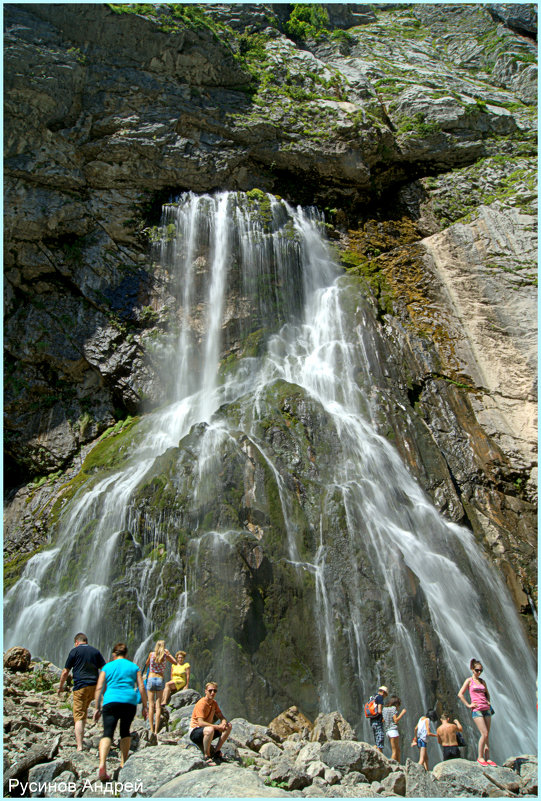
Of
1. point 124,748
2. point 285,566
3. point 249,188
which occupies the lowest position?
point 124,748

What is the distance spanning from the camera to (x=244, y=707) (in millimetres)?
8219

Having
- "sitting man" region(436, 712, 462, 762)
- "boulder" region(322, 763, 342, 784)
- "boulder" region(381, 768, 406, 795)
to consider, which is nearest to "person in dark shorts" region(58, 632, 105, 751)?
"boulder" region(322, 763, 342, 784)

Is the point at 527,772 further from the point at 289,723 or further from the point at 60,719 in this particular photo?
the point at 60,719

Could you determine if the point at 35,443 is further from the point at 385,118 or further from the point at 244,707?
the point at 385,118

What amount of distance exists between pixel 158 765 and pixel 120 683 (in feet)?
2.58

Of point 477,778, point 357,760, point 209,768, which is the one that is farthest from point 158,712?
point 477,778

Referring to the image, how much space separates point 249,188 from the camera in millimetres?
21344

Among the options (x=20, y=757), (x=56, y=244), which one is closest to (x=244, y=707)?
(x=20, y=757)

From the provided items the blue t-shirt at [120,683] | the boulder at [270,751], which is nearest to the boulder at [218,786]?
the blue t-shirt at [120,683]

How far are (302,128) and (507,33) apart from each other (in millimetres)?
16210

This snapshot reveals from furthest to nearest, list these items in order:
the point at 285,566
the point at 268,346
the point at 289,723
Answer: the point at 268,346
the point at 285,566
the point at 289,723

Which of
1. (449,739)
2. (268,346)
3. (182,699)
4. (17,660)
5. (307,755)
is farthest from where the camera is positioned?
(268,346)

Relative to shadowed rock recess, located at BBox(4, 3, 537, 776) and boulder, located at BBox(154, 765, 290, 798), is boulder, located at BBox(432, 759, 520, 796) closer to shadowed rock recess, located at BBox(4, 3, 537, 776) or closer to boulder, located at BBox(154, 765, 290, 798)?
boulder, located at BBox(154, 765, 290, 798)

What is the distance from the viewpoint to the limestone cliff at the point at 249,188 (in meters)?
15.5
